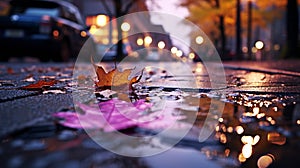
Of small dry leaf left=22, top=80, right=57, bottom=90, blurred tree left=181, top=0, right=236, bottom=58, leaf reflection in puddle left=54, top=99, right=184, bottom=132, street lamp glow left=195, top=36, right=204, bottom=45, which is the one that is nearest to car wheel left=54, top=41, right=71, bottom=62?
small dry leaf left=22, top=80, right=57, bottom=90

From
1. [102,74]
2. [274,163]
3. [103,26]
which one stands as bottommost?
[274,163]

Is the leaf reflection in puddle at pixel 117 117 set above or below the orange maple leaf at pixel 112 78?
below

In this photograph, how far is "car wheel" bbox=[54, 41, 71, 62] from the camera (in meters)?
9.88

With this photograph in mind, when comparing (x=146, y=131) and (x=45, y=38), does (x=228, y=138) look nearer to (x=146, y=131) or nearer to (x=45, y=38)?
(x=146, y=131)

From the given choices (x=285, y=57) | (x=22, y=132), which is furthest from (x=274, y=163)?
(x=285, y=57)

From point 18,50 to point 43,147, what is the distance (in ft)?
28.8

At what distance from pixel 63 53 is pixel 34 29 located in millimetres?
1290

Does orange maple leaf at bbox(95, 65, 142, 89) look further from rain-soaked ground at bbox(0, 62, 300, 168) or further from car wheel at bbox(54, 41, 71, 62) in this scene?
car wheel at bbox(54, 41, 71, 62)

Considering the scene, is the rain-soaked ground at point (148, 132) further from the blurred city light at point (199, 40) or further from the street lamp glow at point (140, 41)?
the street lamp glow at point (140, 41)

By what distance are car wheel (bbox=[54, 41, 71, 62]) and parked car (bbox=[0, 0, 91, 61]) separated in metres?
0.03

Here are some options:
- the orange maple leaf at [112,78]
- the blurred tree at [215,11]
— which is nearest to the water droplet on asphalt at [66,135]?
the orange maple leaf at [112,78]

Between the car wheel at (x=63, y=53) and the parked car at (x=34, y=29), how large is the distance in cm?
3

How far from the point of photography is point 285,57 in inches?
599

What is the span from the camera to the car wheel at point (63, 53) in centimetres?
988
